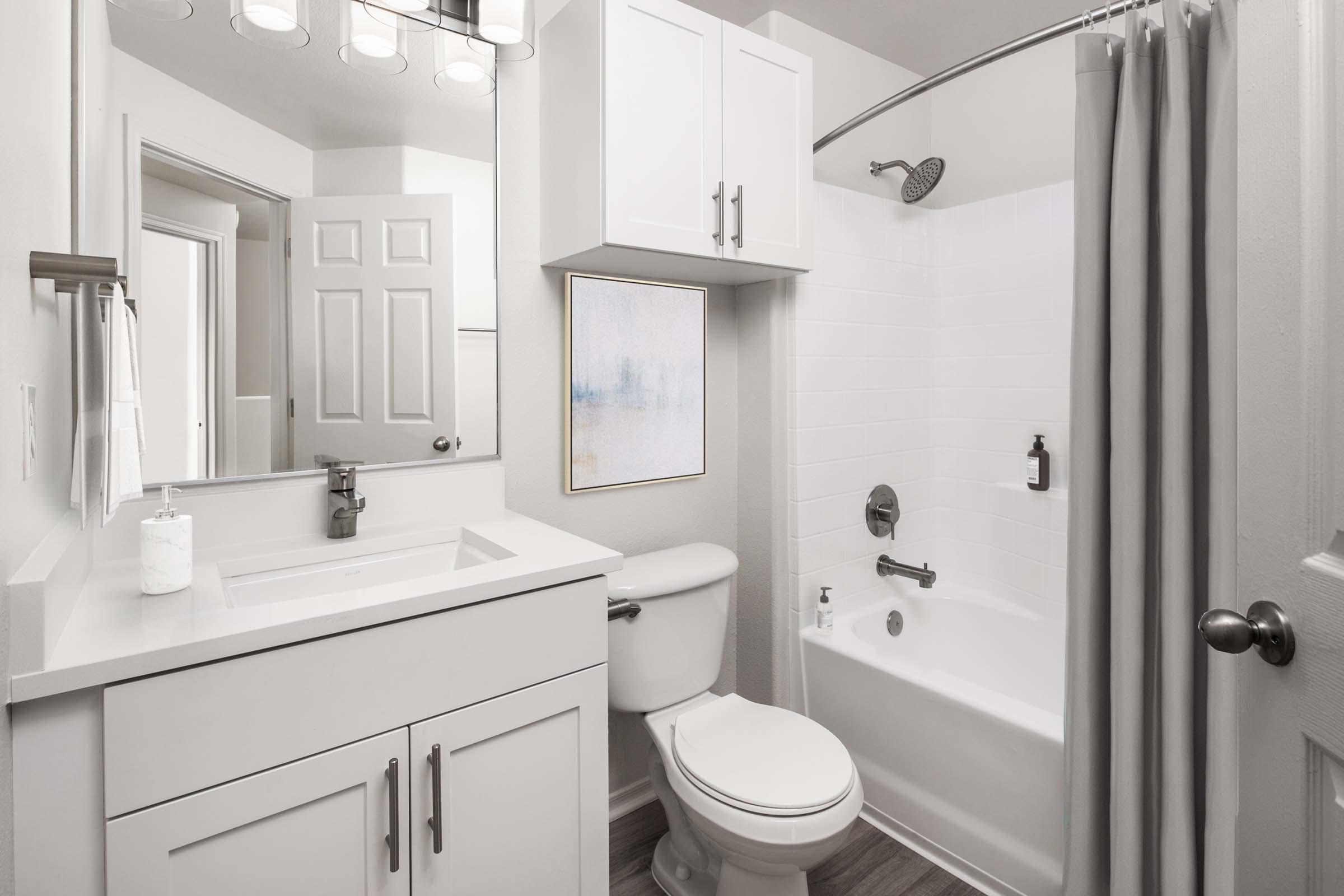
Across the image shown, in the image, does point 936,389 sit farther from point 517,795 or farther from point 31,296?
point 31,296

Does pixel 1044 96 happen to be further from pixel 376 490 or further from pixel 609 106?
pixel 376 490

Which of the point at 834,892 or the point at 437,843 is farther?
the point at 834,892

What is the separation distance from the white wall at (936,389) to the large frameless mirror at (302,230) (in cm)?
107

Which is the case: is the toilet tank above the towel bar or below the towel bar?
below

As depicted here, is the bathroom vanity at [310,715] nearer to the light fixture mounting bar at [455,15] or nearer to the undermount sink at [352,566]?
the undermount sink at [352,566]

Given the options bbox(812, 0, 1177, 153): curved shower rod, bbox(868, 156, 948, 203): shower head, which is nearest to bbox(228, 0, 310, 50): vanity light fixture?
bbox(812, 0, 1177, 153): curved shower rod

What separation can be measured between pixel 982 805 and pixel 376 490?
1706 mm

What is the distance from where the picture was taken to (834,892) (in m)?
1.70

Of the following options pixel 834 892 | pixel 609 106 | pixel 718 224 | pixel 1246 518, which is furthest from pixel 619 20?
pixel 834 892

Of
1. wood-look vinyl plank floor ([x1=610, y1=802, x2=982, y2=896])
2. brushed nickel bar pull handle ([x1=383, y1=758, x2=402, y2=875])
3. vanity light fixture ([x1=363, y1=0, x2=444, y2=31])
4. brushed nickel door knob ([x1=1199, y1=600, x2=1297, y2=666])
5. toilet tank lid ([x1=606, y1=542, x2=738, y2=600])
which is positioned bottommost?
wood-look vinyl plank floor ([x1=610, y1=802, x2=982, y2=896])

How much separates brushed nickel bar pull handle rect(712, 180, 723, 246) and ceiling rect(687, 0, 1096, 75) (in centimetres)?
80

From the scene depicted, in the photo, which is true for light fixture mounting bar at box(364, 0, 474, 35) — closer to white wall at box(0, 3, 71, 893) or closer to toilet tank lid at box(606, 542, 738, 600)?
white wall at box(0, 3, 71, 893)

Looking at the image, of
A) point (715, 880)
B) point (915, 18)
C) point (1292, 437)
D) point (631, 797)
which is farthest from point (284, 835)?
point (915, 18)

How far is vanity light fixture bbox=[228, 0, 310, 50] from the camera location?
4.44 ft
